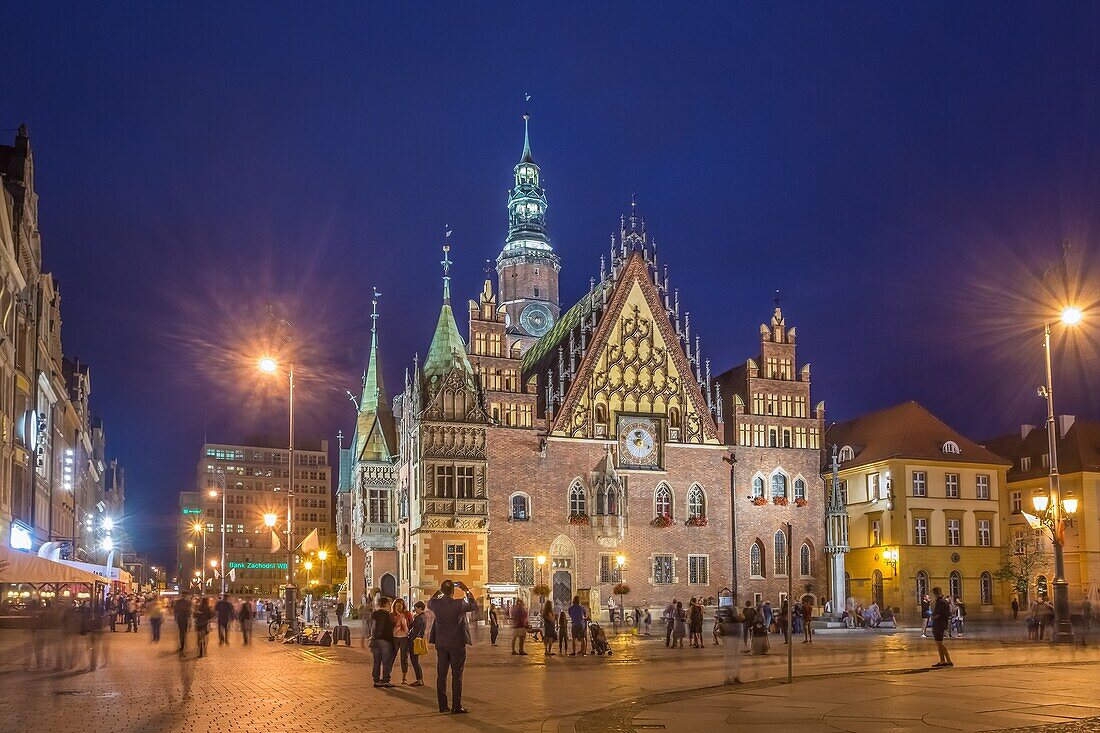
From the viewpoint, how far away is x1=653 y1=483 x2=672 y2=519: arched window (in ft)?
207

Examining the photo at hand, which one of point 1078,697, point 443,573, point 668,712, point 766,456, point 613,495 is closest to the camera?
point 668,712

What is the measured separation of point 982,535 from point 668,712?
57085mm

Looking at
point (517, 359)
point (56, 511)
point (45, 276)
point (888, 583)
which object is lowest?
point (888, 583)

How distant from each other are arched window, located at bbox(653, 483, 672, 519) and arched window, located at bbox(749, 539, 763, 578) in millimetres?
5645

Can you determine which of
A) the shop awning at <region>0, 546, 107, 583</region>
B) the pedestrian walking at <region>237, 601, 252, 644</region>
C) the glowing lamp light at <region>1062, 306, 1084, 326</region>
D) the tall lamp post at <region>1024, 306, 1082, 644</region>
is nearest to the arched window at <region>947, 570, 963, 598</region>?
the tall lamp post at <region>1024, 306, 1082, 644</region>

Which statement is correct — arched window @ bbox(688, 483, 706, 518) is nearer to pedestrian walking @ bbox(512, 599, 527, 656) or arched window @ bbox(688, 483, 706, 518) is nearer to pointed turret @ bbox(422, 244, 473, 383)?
pointed turret @ bbox(422, 244, 473, 383)

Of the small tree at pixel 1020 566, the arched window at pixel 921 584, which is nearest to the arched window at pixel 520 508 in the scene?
the arched window at pixel 921 584

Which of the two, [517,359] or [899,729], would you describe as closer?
[899,729]

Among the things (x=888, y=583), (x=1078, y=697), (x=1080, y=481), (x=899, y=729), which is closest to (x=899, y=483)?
(x=888, y=583)

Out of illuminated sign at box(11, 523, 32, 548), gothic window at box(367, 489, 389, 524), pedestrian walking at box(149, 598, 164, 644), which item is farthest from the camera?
gothic window at box(367, 489, 389, 524)

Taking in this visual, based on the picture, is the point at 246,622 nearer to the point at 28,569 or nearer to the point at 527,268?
the point at 28,569

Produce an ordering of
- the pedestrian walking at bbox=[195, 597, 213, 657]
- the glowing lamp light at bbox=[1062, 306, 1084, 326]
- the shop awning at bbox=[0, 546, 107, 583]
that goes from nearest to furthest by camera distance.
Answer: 1. the shop awning at bbox=[0, 546, 107, 583]
2. the glowing lamp light at bbox=[1062, 306, 1084, 326]
3. the pedestrian walking at bbox=[195, 597, 213, 657]

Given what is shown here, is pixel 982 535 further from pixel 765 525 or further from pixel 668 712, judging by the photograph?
pixel 668 712

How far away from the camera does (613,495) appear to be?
61.5 meters
